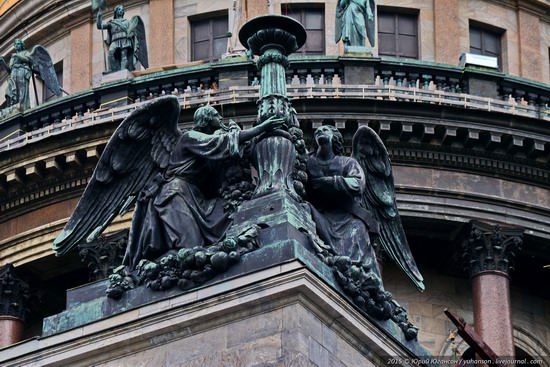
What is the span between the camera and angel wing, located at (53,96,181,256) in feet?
66.3

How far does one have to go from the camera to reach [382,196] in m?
20.6

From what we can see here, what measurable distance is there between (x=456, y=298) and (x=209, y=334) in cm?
2864

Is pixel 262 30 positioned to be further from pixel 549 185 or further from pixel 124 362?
pixel 549 185

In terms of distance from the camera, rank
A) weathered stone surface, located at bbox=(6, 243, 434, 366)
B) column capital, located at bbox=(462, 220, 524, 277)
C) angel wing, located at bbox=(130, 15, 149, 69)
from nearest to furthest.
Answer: weathered stone surface, located at bbox=(6, 243, 434, 366)
column capital, located at bbox=(462, 220, 524, 277)
angel wing, located at bbox=(130, 15, 149, 69)

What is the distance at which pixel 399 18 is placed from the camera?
174 ft

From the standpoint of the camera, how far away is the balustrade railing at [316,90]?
1768 inches

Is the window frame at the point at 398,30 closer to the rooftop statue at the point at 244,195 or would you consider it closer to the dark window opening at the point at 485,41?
the dark window opening at the point at 485,41

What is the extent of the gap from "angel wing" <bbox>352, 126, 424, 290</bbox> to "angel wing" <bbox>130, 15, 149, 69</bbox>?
1156 inches

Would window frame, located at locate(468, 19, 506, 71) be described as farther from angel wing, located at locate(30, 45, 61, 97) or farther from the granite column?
angel wing, located at locate(30, 45, 61, 97)

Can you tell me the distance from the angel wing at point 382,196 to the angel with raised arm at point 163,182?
1445mm

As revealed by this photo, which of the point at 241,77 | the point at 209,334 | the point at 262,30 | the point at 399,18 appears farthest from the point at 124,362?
the point at 399,18

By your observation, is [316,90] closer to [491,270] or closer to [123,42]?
[491,270]

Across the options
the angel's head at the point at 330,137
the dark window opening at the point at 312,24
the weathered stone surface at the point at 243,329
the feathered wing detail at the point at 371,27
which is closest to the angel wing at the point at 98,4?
the dark window opening at the point at 312,24

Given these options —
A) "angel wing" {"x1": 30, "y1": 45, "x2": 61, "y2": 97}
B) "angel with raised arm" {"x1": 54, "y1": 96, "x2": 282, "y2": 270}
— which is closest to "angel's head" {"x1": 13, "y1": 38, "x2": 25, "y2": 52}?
"angel wing" {"x1": 30, "y1": 45, "x2": 61, "y2": 97}
